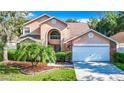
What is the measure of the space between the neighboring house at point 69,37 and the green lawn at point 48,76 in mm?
463

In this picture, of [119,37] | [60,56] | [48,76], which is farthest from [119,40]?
[48,76]

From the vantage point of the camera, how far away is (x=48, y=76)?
348 inches

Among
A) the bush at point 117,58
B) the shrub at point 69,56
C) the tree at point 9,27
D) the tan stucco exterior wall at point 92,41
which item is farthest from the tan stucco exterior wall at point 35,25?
the bush at point 117,58

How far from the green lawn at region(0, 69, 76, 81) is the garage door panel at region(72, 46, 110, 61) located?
412 mm

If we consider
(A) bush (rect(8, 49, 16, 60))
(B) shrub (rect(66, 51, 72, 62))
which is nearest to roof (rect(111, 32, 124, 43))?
(B) shrub (rect(66, 51, 72, 62))

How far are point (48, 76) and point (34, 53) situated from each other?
633 millimetres

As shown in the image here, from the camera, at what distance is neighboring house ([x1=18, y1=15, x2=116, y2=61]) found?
8914mm

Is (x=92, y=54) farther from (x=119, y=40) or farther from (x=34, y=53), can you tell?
(x=34, y=53)

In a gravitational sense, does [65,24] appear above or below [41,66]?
above
